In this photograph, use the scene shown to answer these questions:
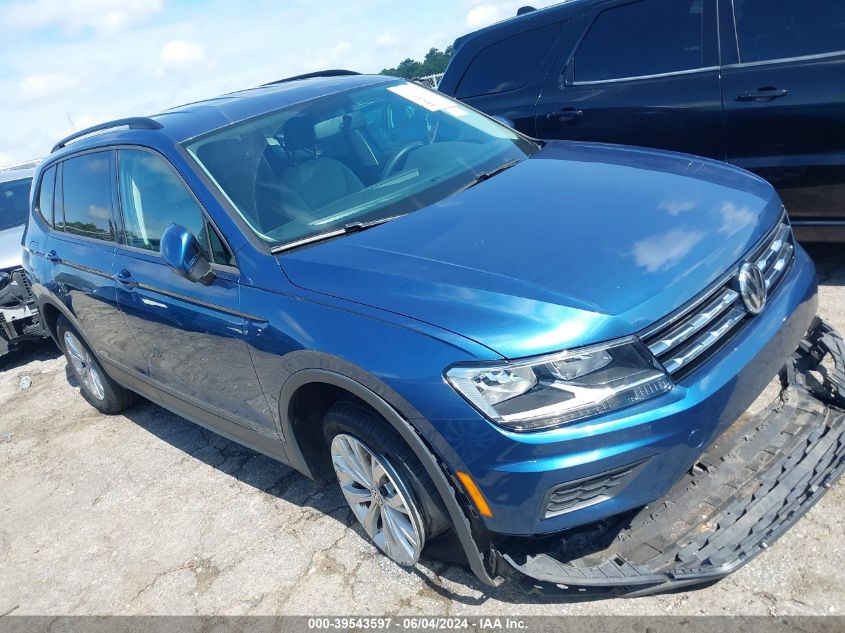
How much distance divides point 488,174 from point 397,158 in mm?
463

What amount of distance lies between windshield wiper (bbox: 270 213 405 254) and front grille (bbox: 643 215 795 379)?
123 centimetres

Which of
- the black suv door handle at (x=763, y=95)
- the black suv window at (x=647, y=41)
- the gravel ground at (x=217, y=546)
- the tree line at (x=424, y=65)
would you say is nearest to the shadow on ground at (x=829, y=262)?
the gravel ground at (x=217, y=546)

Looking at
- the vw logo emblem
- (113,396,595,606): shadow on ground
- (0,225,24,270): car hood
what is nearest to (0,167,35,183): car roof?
(0,225,24,270): car hood

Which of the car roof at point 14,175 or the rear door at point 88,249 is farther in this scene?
the car roof at point 14,175

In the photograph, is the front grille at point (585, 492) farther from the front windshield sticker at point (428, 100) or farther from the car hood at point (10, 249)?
the car hood at point (10, 249)

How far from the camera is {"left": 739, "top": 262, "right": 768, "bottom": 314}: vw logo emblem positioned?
2441 mm

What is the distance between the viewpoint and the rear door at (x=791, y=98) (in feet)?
13.5

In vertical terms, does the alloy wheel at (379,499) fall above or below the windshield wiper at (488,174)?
below

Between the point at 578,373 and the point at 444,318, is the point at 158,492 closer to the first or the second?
the point at 444,318

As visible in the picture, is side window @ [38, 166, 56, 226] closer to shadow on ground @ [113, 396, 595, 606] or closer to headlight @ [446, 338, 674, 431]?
shadow on ground @ [113, 396, 595, 606]

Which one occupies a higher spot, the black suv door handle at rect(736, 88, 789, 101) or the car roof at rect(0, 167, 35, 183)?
the car roof at rect(0, 167, 35, 183)

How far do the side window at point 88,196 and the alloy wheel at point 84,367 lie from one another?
2.80 feet

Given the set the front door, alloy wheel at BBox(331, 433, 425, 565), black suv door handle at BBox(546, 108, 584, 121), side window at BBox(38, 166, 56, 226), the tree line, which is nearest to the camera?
alloy wheel at BBox(331, 433, 425, 565)

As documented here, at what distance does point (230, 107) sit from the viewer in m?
3.70
